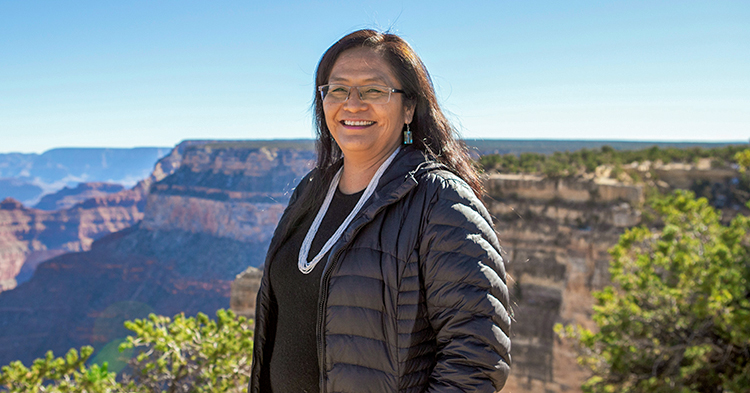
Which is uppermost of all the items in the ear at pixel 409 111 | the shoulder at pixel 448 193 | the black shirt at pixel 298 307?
the ear at pixel 409 111

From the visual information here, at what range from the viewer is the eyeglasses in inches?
54.4

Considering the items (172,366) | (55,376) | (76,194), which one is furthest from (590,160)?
(76,194)

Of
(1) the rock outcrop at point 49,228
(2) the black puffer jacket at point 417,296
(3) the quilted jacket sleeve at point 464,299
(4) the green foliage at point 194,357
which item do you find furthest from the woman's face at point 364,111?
(1) the rock outcrop at point 49,228

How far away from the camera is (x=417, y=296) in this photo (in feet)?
3.75

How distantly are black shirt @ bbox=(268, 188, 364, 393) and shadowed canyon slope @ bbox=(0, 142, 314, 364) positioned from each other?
39436mm

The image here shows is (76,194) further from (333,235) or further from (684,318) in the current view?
(333,235)

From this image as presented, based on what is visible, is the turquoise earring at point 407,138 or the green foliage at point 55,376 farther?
the green foliage at point 55,376

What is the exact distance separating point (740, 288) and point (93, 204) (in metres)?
93.4

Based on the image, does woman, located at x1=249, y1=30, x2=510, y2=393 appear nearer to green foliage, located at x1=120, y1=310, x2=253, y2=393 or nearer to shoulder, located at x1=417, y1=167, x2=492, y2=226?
shoulder, located at x1=417, y1=167, x2=492, y2=226

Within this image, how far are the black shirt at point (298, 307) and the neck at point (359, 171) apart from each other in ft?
0.10

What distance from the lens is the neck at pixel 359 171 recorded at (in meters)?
1.49

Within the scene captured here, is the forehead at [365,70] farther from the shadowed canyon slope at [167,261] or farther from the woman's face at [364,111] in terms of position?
the shadowed canyon slope at [167,261]

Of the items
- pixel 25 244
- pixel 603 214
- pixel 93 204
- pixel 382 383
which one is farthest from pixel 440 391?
pixel 93 204

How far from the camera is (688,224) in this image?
21.1 ft
